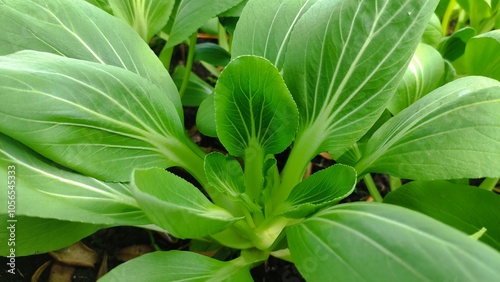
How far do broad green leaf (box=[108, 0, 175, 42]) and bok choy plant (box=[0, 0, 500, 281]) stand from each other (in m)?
0.14

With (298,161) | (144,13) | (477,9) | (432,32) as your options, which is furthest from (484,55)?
(144,13)

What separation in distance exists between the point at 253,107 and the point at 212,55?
36 centimetres

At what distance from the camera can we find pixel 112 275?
0.52 m

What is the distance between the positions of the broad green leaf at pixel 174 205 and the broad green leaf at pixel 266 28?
226 millimetres

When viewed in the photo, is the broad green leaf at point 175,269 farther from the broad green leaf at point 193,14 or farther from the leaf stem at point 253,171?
the broad green leaf at point 193,14

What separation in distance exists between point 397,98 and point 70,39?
47cm

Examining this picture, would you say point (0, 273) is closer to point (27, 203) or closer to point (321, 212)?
point (27, 203)

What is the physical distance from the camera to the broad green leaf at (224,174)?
0.58 metres

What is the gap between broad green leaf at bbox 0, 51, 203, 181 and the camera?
508 millimetres

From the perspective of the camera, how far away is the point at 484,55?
716 mm

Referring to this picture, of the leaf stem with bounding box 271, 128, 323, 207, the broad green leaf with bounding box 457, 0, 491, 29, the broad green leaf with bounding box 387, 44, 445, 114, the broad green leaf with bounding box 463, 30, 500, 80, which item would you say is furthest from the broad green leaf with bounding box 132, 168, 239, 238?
the broad green leaf with bounding box 457, 0, 491, 29

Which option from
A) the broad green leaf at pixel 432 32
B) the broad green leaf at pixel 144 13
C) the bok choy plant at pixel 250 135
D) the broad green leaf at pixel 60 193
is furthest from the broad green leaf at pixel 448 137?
the broad green leaf at pixel 144 13

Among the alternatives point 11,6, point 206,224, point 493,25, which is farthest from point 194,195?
point 493,25

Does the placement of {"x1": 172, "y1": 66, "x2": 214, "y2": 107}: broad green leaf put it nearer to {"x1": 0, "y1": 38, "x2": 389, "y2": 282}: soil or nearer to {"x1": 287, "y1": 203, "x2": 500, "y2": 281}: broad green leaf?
{"x1": 0, "y1": 38, "x2": 389, "y2": 282}: soil
